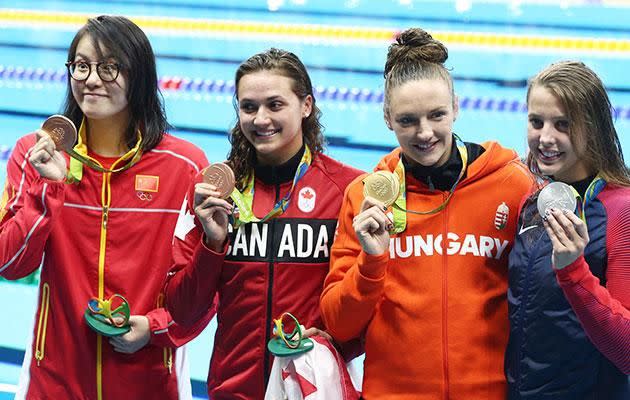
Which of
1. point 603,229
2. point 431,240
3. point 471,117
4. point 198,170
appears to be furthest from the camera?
point 471,117

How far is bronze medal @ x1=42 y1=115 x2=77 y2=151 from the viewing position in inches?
97.3

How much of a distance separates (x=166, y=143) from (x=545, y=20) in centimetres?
630

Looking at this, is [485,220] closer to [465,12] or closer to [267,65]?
[267,65]

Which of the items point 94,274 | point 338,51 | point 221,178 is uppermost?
point 338,51

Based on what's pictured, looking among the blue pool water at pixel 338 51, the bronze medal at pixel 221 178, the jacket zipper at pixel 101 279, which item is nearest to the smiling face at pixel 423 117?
the bronze medal at pixel 221 178

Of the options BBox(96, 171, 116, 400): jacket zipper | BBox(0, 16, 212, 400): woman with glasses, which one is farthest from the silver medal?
BBox(96, 171, 116, 400): jacket zipper

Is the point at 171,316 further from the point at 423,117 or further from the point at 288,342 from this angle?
the point at 423,117

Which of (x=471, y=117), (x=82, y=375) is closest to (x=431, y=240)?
(x=82, y=375)

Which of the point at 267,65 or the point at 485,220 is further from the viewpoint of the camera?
the point at 267,65

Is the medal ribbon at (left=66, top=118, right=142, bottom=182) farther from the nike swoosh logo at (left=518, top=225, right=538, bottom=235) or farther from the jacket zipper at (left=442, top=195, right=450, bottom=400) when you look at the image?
the nike swoosh logo at (left=518, top=225, right=538, bottom=235)

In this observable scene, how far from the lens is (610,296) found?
2.00m

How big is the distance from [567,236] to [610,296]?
160 millimetres

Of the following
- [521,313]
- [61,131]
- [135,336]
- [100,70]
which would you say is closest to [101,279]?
[135,336]

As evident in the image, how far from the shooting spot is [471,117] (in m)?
6.70
